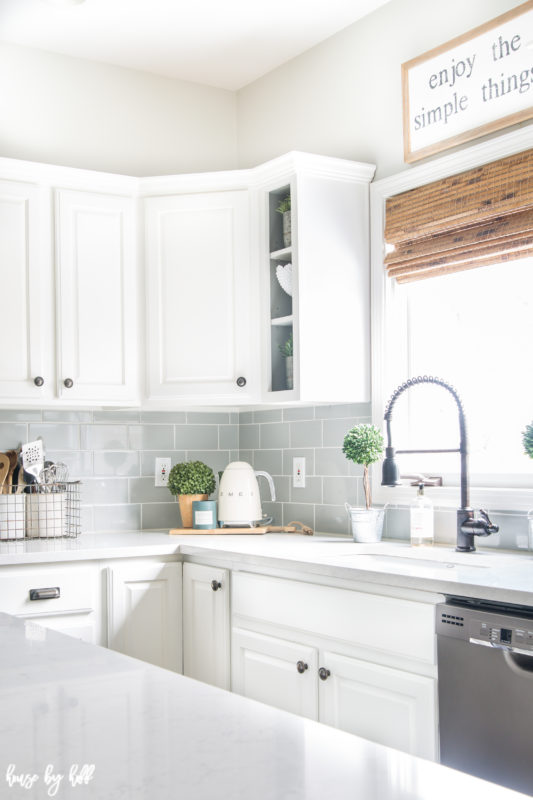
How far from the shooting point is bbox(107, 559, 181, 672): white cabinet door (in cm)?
283

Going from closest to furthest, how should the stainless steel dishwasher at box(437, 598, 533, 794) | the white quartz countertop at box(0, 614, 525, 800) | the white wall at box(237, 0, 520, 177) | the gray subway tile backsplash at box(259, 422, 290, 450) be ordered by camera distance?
the white quartz countertop at box(0, 614, 525, 800) → the stainless steel dishwasher at box(437, 598, 533, 794) → the white wall at box(237, 0, 520, 177) → the gray subway tile backsplash at box(259, 422, 290, 450)

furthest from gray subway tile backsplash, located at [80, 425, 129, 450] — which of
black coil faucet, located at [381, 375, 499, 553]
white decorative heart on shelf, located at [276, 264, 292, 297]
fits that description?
black coil faucet, located at [381, 375, 499, 553]

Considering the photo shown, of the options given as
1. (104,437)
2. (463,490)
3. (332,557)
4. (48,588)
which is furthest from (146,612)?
(463,490)

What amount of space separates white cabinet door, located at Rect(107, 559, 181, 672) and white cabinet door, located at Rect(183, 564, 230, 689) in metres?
0.04

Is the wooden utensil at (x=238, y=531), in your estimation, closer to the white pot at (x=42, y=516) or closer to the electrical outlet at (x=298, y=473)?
the electrical outlet at (x=298, y=473)

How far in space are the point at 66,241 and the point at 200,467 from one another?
1.02 meters

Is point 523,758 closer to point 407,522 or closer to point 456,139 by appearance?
point 407,522

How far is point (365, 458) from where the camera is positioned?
9.55 ft

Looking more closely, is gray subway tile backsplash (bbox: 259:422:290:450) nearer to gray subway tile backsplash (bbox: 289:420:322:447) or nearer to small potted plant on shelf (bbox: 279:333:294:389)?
gray subway tile backsplash (bbox: 289:420:322:447)

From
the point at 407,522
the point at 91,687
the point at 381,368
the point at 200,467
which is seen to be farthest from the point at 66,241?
the point at 91,687

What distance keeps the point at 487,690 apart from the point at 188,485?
1803 mm

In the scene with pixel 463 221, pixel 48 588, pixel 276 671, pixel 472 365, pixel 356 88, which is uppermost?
pixel 356 88

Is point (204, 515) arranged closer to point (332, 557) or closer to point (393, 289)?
point (332, 557)

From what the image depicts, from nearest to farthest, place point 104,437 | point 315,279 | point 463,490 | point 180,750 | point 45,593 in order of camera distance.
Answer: point 180,750, point 463,490, point 45,593, point 315,279, point 104,437
